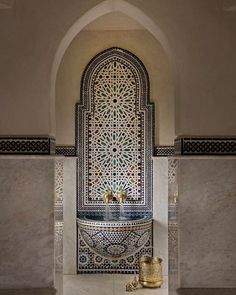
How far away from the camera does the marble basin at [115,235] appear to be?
405cm

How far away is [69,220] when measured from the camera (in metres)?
4.30

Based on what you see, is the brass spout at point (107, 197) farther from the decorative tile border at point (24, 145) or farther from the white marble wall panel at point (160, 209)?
the decorative tile border at point (24, 145)

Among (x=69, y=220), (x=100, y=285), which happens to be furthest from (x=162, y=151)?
(x=100, y=285)

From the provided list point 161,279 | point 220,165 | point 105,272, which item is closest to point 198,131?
point 220,165

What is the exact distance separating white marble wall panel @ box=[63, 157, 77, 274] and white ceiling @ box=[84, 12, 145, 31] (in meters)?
1.46

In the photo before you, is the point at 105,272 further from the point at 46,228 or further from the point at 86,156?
the point at 46,228

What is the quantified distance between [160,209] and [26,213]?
219 centimetres

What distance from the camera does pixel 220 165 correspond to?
2.46 metres

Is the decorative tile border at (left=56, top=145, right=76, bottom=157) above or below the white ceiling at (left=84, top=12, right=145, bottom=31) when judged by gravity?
below

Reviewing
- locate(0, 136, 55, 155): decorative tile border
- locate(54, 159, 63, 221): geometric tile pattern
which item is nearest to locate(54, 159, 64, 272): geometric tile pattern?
locate(54, 159, 63, 221): geometric tile pattern

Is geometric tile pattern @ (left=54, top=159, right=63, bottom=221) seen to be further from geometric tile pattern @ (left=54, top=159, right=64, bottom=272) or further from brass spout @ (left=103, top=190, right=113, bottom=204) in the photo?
brass spout @ (left=103, top=190, right=113, bottom=204)

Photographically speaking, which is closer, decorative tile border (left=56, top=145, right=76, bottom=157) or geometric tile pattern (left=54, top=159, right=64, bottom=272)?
geometric tile pattern (left=54, top=159, right=64, bottom=272)

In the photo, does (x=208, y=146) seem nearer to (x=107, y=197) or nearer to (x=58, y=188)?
(x=58, y=188)

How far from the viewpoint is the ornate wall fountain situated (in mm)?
4371
